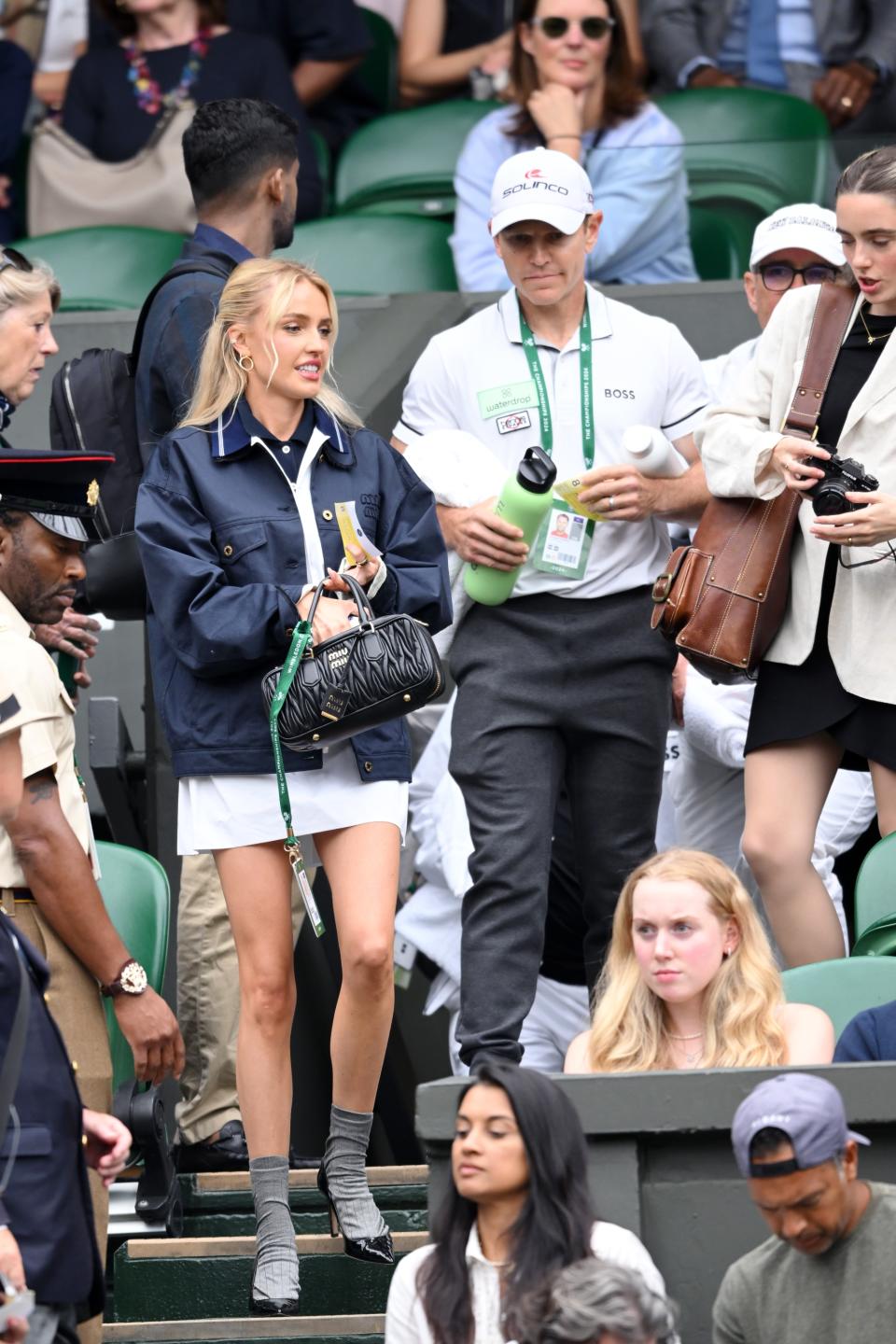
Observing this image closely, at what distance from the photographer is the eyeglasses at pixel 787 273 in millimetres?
6086

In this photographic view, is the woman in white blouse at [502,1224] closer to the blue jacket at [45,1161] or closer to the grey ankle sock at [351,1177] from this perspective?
the blue jacket at [45,1161]

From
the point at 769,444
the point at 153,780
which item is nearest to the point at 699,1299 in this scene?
the point at 769,444

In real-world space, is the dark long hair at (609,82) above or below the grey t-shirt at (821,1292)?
above

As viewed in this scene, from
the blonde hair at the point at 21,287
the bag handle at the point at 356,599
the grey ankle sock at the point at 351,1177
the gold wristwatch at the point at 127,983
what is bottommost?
the grey ankle sock at the point at 351,1177

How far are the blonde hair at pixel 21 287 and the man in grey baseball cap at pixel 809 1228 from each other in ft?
8.25

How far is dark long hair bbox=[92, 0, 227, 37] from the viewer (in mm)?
8242

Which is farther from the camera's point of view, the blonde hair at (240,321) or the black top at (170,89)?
the black top at (170,89)

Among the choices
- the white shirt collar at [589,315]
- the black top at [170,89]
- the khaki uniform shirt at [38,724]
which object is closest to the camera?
the khaki uniform shirt at [38,724]

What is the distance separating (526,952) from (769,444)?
115 centimetres

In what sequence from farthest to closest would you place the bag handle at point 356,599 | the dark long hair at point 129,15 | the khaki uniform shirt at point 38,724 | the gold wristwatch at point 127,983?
the dark long hair at point 129,15 < the bag handle at point 356,599 < the gold wristwatch at point 127,983 < the khaki uniform shirt at point 38,724

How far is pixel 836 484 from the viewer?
4707mm

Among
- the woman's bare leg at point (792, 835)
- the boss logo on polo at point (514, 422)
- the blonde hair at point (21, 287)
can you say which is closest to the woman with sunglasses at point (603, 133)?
the boss logo on polo at point (514, 422)

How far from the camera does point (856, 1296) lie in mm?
3385

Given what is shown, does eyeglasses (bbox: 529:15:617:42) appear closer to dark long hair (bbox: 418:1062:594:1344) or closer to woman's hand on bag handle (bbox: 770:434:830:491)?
woman's hand on bag handle (bbox: 770:434:830:491)
